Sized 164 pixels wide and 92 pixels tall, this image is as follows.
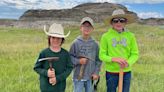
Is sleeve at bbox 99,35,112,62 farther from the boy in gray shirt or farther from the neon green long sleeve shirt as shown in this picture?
the boy in gray shirt

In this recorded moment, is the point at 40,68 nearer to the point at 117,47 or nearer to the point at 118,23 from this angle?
the point at 117,47

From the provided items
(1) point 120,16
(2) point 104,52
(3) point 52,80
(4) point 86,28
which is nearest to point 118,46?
(2) point 104,52

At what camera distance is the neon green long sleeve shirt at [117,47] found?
22.4ft

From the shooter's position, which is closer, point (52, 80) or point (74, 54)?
point (52, 80)

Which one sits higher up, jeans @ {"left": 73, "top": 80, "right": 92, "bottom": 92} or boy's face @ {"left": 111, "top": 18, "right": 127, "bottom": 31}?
boy's face @ {"left": 111, "top": 18, "right": 127, "bottom": 31}

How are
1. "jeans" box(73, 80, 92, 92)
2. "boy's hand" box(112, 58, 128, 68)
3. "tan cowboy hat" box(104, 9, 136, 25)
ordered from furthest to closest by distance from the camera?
1. "jeans" box(73, 80, 92, 92)
2. "tan cowboy hat" box(104, 9, 136, 25)
3. "boy's hand" box(112, 58, 128, 68)

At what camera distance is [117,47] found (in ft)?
22.4

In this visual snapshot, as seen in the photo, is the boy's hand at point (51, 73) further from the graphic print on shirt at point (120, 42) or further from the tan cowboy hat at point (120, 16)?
the tan cowboy hat at point (120, 16)

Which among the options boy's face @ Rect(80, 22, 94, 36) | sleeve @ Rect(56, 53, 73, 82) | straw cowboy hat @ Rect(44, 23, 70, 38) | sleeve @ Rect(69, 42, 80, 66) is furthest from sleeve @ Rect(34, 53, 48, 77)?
boy's face @ Rect(80, 22, 94, 36)

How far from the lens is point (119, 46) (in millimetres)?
6824

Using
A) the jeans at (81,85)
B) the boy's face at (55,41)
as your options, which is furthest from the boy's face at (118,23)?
the boy's face at (55,41)

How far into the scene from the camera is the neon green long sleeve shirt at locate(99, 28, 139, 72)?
268 inches

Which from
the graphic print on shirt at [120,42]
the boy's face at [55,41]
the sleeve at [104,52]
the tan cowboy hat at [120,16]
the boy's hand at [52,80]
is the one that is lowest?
the boy's hand at [52,80]

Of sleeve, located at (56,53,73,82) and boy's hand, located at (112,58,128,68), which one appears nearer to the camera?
sleeve, located at (56,53,73,82)
